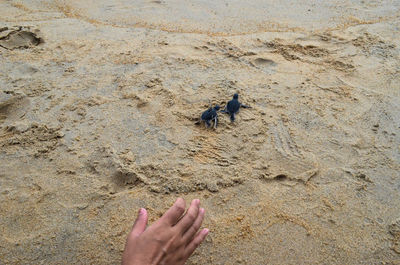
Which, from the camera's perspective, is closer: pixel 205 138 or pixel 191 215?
pixel 191 215

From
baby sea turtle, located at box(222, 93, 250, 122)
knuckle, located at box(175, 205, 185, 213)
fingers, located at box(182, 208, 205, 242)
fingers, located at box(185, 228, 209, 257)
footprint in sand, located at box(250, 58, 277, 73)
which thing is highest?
footprint in sand, located at box(250, 58, 277, 73)

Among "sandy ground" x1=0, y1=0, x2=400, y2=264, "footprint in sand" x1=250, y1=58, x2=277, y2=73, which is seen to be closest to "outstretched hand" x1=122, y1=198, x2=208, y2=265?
"sandy ground" x1=0, y1=0, x2=400, y2=264

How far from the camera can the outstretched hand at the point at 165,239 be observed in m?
1.26

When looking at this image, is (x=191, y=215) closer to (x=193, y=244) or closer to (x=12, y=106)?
(x=193, y=244)

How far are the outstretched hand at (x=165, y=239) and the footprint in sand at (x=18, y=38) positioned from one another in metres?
3.04

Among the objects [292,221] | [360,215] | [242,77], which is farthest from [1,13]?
[360,215]

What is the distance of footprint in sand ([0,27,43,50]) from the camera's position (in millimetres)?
3396

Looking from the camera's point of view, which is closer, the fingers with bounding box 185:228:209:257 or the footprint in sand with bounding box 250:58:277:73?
the fingers with bounding box 185:228:209:257

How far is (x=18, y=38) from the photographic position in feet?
11.5

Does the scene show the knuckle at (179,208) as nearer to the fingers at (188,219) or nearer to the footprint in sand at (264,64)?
the fingers at (188,219)

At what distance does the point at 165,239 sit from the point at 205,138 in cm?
113

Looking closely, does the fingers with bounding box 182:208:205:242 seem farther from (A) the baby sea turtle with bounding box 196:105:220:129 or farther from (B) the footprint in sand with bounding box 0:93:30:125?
(B) the footprint in sand with bounding box 0:93:30:125

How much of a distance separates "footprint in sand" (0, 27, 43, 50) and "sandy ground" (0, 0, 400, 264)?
20mm

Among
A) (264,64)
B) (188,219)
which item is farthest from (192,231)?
(264,64)
